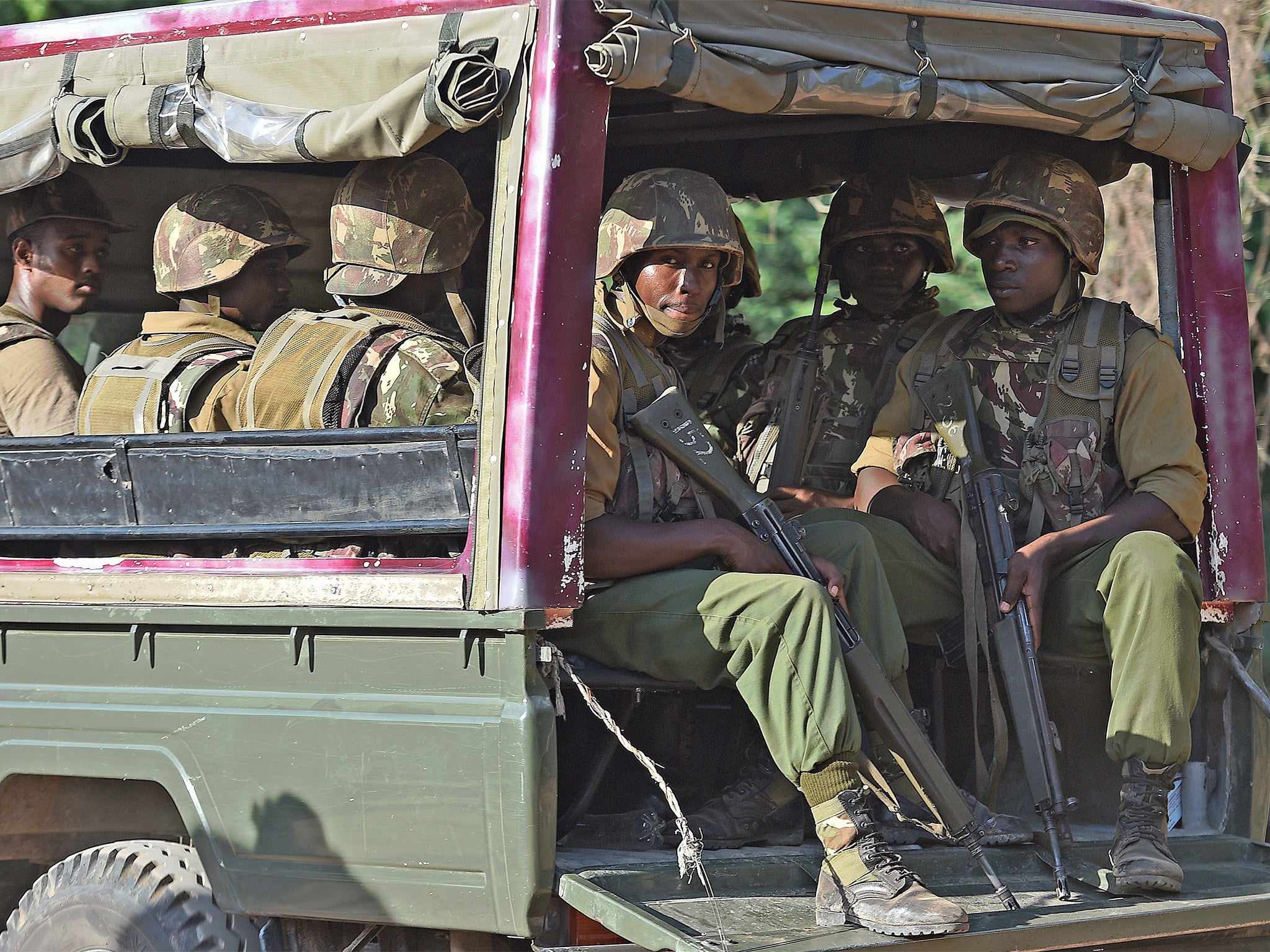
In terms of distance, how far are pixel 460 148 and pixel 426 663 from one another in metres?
1.81

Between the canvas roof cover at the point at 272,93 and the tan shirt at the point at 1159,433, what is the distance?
1.94 m

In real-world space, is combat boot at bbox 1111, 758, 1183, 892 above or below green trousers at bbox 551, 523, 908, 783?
below

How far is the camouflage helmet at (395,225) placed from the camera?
11.8 feet

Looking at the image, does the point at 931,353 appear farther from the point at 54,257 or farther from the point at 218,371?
the point at 54,257

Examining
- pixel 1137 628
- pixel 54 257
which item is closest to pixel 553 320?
pixel 1137 628

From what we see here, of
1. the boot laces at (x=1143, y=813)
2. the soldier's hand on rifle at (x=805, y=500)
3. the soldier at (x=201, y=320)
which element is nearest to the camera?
the boot laces at (x=1143, y=813)

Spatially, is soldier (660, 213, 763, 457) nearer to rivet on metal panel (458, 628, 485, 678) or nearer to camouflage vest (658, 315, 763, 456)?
camouflage vest (658, 315, 763, 456)

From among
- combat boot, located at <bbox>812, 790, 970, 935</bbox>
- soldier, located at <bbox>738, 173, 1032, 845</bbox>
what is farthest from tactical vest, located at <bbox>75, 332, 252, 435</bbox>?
A: combat boot, located at <bbox>812, 790, 970, 935</bbox>

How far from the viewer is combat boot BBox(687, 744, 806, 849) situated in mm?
3381

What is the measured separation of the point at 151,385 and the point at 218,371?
17cm

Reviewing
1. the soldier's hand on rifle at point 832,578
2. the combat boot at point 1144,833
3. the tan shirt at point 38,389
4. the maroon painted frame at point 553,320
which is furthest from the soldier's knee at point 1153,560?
the tan shirt at point 38,389

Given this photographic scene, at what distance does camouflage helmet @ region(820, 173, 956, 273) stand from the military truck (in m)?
1.00

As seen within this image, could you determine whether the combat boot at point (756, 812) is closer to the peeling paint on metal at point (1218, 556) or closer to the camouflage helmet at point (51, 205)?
the peeling paint on metal at point (1218, 556)

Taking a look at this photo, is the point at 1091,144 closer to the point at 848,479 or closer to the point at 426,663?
the point at 848,479
